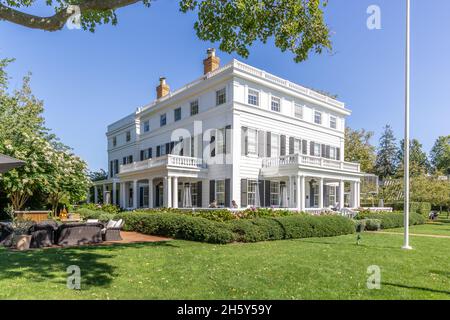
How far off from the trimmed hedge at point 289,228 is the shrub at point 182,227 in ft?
2.10

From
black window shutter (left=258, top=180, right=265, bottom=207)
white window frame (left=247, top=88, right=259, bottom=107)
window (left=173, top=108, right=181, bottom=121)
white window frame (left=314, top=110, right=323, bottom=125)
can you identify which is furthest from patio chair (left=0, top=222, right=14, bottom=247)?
white window frame (left=314, top=110, right=323, bottom=125)

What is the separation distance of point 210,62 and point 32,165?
1414 cm

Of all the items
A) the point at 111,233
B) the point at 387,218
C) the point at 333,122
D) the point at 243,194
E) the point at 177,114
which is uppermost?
the point at 177,114

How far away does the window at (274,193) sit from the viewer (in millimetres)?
24609

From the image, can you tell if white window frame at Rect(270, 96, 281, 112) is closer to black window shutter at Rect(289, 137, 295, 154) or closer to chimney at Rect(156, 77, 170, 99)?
black window shutter at Rect(289, 137, 295, 154)

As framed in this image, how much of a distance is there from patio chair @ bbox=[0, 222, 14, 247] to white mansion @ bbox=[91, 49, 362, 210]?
11423mm

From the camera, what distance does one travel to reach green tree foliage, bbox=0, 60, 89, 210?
19.9 m

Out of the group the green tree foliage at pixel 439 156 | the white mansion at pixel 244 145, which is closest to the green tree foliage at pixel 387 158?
the green tree foliage at pixel 439 156

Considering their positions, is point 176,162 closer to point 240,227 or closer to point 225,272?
point 240,227

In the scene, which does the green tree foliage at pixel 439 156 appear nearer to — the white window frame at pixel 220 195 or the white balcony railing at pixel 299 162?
the white balcony railing at pixel 299 162

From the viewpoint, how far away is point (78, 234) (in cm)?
1289

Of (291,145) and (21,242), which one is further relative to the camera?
(291,145)

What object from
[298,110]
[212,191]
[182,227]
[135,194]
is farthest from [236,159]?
[135,194]
